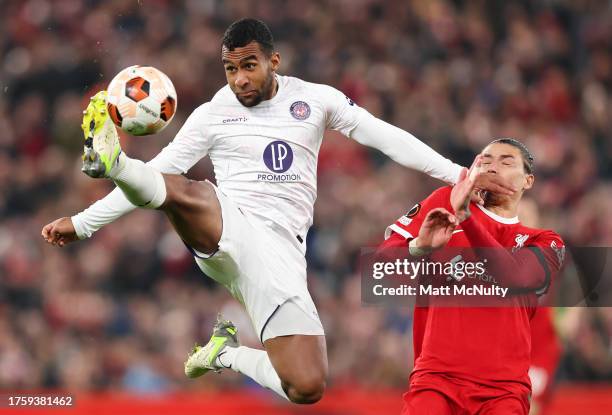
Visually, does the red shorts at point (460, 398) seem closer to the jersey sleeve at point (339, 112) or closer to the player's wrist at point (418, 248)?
the player's wrist at point (418, 248)

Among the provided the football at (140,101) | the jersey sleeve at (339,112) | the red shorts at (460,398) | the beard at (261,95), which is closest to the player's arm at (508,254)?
the red shorts at (460,398)

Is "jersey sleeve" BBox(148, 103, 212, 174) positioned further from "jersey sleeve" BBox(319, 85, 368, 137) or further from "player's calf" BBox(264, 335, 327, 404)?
"player's calf" BBox(264, 335, 327, 404)

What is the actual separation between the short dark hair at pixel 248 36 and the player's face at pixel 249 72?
0.02 meters

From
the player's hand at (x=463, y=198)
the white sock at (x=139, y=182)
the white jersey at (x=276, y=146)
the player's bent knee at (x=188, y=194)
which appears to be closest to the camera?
the player's hand at (x=463, y=198)

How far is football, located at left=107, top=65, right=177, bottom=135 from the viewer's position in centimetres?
559

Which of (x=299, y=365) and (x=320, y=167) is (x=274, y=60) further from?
(x=320, y=167)

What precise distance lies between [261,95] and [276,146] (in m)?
0.30

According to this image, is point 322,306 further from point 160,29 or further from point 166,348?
point 160,29

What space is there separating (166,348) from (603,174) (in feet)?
16.8

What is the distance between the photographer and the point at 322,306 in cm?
1066

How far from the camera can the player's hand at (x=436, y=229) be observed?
505cm

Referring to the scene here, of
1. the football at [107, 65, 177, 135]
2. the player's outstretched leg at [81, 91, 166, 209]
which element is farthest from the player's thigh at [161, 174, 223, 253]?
the football at [107, 65, 177, 135]

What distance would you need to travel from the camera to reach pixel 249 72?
6219mm

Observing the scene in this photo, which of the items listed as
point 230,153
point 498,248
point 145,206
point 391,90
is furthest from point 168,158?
point 391,90
